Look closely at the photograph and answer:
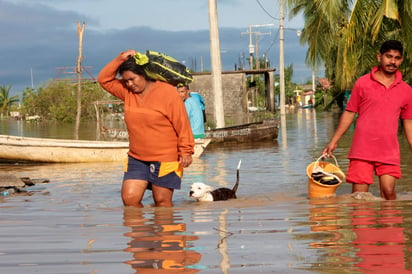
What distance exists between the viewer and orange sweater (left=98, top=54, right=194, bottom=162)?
6.88m

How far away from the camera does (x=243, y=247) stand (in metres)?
4.35

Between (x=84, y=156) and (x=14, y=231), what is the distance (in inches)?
473

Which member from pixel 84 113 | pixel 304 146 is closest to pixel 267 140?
pixel 304 146

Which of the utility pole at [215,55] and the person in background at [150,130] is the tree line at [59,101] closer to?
the utility pole at [215,55]

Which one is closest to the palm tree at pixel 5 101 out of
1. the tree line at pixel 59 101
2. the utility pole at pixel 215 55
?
the tree line at pixel 59 101

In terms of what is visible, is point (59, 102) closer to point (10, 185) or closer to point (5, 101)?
point (5, 101)

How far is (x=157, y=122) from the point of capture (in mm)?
6910

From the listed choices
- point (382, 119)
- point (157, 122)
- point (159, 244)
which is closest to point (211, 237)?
point (159, 244)

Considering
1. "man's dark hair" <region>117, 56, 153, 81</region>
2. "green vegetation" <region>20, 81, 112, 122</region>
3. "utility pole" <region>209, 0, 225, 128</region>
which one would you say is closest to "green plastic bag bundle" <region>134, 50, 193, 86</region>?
"man's dark hair" <region>117, 56, 153, 81</region>

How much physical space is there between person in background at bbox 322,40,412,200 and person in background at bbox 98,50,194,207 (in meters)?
1.75

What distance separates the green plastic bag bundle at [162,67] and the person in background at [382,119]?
178 centimetres

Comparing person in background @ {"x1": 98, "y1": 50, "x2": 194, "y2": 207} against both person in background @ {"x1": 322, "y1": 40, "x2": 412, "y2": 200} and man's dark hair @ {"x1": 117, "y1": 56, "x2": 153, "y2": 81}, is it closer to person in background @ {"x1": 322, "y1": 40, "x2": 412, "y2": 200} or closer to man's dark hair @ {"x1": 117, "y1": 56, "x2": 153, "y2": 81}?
man's dark hair @ {"x1": 117, "y1": 56, "x2": 153, "y2": 81}

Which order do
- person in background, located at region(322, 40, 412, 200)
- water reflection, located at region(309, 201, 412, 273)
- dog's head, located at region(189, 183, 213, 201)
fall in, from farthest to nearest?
1. dog's head, located at region(189, 183, 213, 201)
2. person in background, located at region(322, 40, 412, 200)
3. water reflection, located at region(309, 201, 412, 273)

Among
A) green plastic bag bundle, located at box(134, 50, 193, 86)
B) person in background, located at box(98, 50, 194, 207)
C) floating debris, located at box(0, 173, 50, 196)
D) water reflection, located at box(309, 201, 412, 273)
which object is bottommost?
floating debris, located at box(0, 173, 50, 196)
